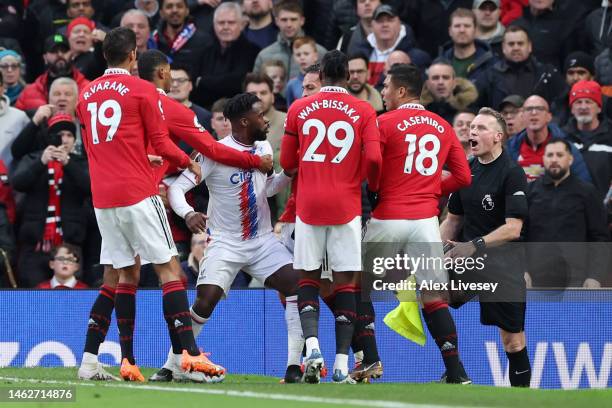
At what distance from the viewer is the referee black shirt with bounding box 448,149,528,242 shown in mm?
11656

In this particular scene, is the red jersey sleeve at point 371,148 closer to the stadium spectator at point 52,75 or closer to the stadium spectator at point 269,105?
the stadium spectator at point 269,105

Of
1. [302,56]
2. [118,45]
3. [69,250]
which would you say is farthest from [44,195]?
[118,45]

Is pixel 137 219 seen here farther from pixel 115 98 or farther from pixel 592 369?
pixel 592 369

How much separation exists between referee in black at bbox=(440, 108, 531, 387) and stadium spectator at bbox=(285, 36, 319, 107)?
4528mm

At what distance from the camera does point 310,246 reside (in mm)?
10727

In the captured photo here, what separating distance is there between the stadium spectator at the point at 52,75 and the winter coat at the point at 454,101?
13.3 ft

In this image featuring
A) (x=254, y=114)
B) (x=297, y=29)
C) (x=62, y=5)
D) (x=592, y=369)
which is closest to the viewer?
(x=254, y=114)

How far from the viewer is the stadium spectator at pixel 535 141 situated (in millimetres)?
14656

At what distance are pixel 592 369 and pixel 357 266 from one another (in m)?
3.71

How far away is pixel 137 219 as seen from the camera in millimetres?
10406

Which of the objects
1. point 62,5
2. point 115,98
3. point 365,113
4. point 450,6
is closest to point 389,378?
point 365,113

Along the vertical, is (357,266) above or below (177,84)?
below

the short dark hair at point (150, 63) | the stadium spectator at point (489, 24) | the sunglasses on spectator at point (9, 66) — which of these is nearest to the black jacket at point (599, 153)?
the stadium spectator at point (489, 24)

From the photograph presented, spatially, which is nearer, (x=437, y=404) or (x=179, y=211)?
(x=437, y=404)
